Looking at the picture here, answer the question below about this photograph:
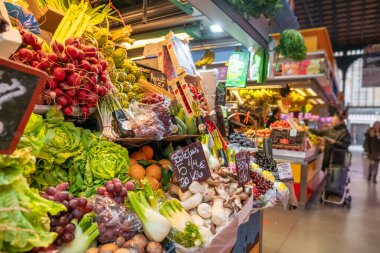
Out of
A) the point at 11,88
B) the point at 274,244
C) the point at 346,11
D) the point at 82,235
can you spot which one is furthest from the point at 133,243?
the point at 346,11

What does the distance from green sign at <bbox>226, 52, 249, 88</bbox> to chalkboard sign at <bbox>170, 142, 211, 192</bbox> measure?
10.9ft

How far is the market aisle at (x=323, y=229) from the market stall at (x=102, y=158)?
207cm

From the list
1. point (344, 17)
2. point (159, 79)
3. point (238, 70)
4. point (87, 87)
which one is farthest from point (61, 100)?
point (344, 17)

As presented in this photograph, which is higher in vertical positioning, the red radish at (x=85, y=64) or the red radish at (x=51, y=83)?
the red radish at (x=85, y=64)

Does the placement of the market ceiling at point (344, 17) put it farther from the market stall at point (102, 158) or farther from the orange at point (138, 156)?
the orange at point (138, 156)

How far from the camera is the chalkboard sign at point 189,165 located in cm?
177

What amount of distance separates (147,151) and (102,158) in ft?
1.78

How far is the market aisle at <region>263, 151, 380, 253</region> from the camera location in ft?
13.9

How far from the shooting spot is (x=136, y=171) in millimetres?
1871

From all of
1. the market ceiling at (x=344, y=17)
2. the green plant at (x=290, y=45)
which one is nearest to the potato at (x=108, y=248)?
the green plant at (x=290, y=45)

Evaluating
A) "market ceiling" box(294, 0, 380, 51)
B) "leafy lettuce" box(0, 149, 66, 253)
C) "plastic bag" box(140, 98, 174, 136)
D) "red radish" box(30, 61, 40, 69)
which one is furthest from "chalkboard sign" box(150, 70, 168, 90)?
"market ceiling" box(294, 0, 380, 51)

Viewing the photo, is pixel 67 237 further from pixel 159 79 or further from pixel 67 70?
pixel 159 79

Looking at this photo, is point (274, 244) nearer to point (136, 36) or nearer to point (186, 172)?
point (186, 172)

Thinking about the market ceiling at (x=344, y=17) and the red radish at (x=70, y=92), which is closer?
the red radish at (x=70, y=92)
